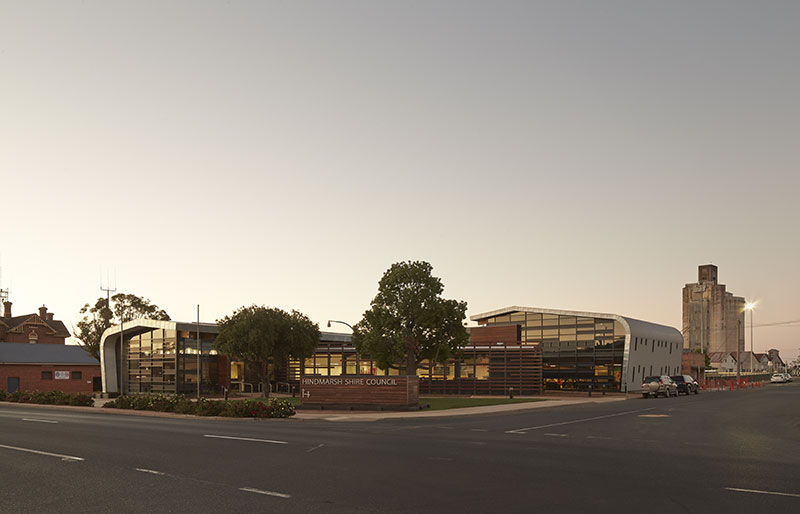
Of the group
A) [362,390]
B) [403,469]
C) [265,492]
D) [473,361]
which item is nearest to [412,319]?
[362,390]

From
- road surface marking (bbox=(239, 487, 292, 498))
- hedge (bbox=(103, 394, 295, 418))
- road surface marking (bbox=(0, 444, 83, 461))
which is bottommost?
hedge (bbox=(103, 394, 295, 418))

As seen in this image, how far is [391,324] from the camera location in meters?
43.7

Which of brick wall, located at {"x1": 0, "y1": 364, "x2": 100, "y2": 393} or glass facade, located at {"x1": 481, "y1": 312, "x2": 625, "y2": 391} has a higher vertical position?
glass facade, located at {"x1": 481, "y1": 312, "x2": 625, "y2": 391}

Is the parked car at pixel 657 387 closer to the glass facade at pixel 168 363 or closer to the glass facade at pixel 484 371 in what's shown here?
the glass facade at pixel 484 371

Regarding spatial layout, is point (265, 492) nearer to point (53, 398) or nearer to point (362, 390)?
point (362, 390)

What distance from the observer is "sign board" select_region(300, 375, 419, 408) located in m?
34.4

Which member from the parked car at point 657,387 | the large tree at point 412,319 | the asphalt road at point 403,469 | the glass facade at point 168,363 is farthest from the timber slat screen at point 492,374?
the asphalt road at point 403,469

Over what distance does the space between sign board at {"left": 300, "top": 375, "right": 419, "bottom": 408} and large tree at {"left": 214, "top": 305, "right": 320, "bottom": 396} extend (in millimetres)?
11390

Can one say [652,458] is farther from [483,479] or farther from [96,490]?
[96,490]

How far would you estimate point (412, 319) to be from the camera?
43.9 meters

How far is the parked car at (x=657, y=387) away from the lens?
165 feet

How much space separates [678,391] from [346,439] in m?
42.7

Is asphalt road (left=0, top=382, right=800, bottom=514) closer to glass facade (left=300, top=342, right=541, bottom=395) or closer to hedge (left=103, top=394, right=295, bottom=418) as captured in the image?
hedge (left=103, top=394, right=295, bottom=418)

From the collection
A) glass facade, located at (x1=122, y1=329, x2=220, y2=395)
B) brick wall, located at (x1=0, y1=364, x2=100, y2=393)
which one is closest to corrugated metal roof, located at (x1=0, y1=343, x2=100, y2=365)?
brick wall, located at (x1=0, y1=364, x2=100, y2=393)
